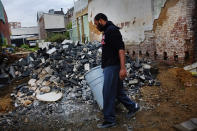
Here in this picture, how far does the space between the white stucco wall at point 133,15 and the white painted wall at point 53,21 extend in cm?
2592

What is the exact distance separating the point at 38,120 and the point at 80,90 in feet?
4.81

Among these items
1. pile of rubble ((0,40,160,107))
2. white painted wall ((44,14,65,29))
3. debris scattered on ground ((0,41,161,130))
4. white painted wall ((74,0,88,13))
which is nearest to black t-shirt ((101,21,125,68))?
debris scattered on ground ((0,41,161,130))

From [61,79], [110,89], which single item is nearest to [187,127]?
[110,89]

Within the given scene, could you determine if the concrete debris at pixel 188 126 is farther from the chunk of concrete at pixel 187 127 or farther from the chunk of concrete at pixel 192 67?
the chunk of concrete at pixel 192 67

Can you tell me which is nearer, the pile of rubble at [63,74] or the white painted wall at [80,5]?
the pile of rubble at [63,74]

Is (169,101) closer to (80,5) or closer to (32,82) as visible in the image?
(32,82)

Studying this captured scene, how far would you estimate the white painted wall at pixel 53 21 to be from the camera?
33.4 metres

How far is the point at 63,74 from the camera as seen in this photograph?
5.77m

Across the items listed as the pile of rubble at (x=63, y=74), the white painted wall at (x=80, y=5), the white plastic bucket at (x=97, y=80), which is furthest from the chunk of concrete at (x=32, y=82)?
the white painted wall at (x=80, y=5)

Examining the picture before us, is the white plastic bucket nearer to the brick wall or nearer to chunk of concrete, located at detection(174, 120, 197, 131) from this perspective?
chunk of concrete, located at detection(174, 120, 197, 131)

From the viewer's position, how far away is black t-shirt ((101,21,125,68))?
2979mm

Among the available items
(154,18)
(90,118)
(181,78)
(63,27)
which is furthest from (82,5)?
(63,27)

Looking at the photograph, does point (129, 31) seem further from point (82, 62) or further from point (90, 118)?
point (90, 118)

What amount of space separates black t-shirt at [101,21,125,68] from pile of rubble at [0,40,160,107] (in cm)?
180
